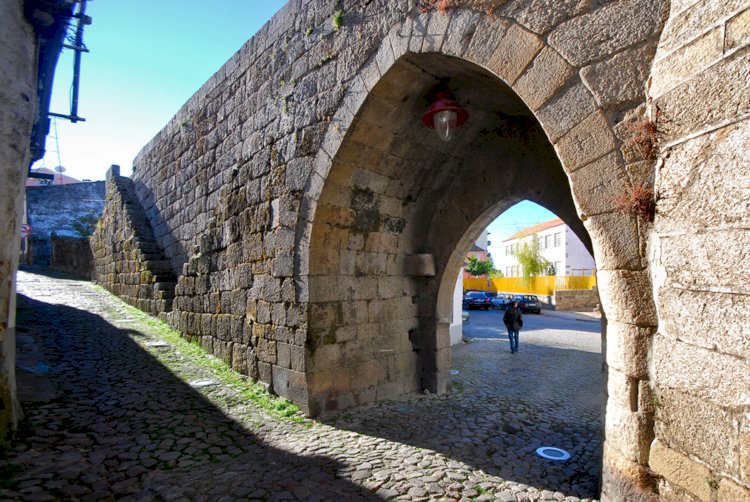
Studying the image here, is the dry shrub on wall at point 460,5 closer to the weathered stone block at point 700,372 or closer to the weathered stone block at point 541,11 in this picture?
the weathered stone block at point 541,11

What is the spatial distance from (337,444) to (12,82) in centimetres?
397

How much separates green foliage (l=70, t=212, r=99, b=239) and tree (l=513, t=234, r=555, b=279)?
27543 millimetres

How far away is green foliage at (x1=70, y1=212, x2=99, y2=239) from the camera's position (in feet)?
75.4

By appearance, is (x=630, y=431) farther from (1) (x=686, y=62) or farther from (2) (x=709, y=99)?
(1) (x=686, y=62)

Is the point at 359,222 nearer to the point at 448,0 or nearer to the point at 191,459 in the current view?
the point at 448,0

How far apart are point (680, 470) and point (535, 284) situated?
27.4 metres

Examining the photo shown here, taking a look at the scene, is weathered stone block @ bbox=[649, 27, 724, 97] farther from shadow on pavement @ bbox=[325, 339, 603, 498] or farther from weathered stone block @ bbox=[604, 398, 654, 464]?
shadow on pavement @ bbox=[325, 339, 603, 498]

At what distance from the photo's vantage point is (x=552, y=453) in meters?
3.52

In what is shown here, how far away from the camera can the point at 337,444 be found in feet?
11.8

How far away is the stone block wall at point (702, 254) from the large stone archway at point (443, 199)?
0.13m

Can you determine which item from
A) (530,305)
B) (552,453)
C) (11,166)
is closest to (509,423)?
(552,453)

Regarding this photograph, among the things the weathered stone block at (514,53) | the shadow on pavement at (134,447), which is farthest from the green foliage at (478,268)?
the weathered stone block at (514,53)

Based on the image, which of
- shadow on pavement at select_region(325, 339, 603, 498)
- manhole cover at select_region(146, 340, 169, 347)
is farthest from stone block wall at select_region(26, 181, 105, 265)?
shadow on pavement at select_region(325, 339, 603, 498)

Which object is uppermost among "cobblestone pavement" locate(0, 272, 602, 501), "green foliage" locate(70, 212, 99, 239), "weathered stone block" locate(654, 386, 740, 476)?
"green foliage" locate(70, 212, 99, 239)
